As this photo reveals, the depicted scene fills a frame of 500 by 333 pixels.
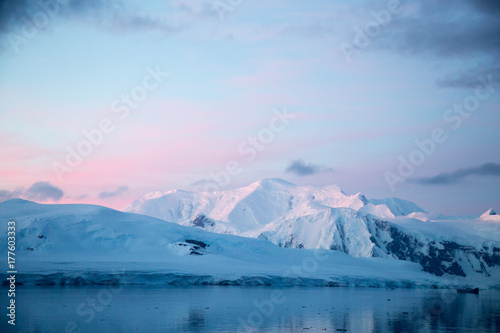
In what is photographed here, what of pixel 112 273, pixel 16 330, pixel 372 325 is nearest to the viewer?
pixel 16 330

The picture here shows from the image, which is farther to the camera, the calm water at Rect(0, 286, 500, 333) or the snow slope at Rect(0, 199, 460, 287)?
the snow slope at Rect(0, 199, 460, 287)

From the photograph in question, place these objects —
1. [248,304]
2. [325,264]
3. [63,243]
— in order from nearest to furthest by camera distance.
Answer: [248,304] → [63,243] → [325,264]

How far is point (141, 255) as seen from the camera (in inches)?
4363

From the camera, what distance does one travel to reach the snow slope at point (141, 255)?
88.9 m

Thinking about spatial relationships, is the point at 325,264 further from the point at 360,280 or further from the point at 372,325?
the point at 372,325

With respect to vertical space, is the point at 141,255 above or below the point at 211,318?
above

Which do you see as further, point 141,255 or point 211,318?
point 141,255

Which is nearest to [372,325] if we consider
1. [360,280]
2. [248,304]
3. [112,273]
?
[248,304]

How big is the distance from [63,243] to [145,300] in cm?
5704

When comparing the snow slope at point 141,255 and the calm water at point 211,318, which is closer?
the calm water at point 211,318

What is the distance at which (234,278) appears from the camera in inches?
3912

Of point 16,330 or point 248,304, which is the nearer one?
point 16,330

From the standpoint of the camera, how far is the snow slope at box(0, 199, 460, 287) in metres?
88.9

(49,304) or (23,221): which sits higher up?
(23,221)
